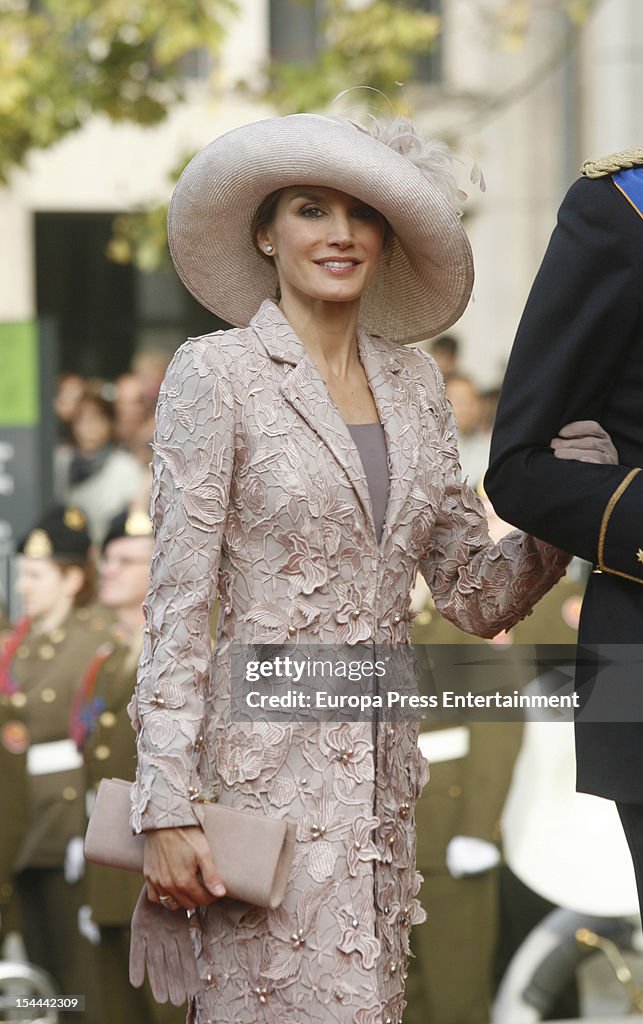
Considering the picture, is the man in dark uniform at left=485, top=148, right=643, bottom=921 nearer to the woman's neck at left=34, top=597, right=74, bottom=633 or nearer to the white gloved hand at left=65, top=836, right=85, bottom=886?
the white gloved hand at left=65, top=836, right=85, bottom=886

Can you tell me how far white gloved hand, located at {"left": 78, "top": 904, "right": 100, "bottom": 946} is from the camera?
5.32m

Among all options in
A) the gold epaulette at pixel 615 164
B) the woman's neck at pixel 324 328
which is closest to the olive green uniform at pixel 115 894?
the woman's neck at pixel 324 328

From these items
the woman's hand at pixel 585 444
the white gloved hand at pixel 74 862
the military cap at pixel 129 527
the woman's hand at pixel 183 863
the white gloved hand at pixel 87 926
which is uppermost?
the woman's hand at pixel 585 444

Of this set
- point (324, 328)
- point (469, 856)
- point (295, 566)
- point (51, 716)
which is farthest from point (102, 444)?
point (295, 566)

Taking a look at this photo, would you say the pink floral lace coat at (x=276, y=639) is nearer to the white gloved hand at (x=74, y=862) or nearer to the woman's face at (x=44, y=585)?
the white gloved hand at (x=74, y=862)

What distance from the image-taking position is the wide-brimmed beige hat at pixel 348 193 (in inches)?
119

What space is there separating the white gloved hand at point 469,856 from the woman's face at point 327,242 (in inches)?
102

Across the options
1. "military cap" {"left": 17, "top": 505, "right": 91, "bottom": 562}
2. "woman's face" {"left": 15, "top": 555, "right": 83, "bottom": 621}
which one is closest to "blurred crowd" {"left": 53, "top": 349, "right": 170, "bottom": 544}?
"military cap" {"left": 17, "top": 505, "right": 91, "bottom": 562}

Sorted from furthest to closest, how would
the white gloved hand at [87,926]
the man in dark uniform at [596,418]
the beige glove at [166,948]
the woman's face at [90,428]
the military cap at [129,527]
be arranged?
1. the woman's face at [90,428]
2. the military cap at [129,527]
3. the white gloved hand at [87,926]
4. the beige glove at [166,948]
5. the man in dark uniform at [596,418]

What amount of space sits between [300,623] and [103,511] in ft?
20.3

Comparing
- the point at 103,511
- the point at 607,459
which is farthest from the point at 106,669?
the point at 103,511

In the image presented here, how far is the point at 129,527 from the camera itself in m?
6.03

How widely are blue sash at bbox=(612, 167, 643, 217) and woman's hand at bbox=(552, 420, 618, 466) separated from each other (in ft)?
1.08

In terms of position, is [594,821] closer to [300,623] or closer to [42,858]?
[42,858]
